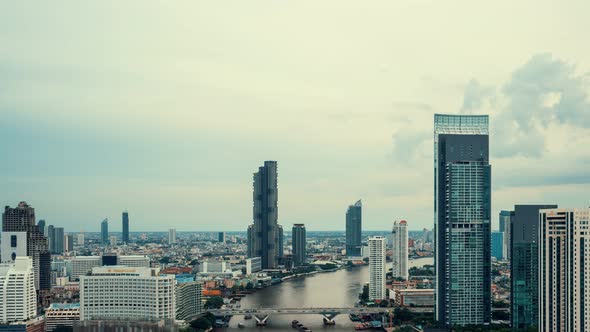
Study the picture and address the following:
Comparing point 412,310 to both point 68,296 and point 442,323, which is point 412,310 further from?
point 68,296

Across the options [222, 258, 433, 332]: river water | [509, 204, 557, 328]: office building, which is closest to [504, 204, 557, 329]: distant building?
[509, 204, 557, 328]: office building

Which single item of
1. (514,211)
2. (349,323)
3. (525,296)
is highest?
(514,211)

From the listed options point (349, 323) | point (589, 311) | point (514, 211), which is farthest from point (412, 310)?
point (589, 311)

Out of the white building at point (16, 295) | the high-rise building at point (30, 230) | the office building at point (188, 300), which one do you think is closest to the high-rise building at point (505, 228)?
the office building at point (188, 300)

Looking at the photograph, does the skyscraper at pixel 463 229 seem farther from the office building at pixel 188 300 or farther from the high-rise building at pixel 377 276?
the office building at pixel 188 300

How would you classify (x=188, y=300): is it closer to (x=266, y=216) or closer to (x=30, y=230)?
(x=30, y=230)

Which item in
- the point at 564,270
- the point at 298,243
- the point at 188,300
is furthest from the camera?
the point at 298,243

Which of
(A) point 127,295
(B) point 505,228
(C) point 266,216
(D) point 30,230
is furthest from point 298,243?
(A) point 127,295
